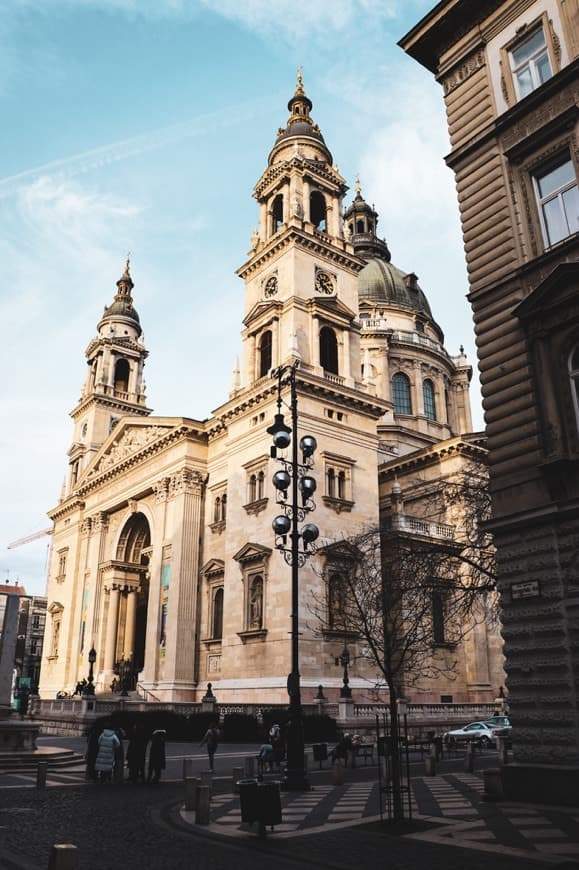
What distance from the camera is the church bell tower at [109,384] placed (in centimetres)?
6122

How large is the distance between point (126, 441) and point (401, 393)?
83.5 feet

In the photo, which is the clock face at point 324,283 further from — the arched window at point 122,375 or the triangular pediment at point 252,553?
the arched window at point 122,375

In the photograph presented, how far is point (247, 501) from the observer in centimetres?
3856

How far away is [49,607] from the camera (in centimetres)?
5697

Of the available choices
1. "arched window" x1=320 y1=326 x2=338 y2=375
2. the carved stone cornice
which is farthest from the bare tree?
the carved stone cornice

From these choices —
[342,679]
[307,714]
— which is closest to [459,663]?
[342,679]

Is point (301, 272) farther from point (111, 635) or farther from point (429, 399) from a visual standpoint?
point (429, 399)

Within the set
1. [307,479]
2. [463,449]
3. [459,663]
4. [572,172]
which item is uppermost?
[463,449]

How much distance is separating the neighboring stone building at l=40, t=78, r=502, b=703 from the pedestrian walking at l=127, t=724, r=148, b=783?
15.2 metres

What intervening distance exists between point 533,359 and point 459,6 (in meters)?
9.57

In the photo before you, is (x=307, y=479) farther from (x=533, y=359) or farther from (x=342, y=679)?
(x=342, y=679)

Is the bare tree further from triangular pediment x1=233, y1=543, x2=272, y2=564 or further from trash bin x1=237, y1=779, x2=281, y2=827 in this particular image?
trash bin x1=237, y1=779, x2=281, y2=827

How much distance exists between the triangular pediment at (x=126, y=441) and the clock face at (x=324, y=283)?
1197cm

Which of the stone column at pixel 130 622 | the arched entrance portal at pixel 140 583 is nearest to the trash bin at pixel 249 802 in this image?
the arched entrance portal at pixel 140 583
